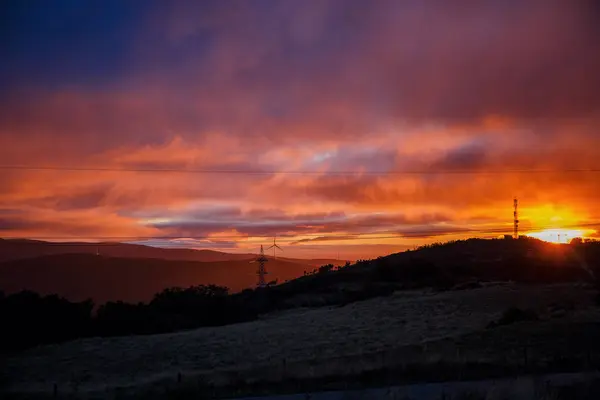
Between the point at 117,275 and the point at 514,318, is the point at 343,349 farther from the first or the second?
the point at 117,275

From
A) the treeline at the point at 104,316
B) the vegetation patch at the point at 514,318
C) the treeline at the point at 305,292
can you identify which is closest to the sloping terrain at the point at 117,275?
the treeline at the point at 305,292

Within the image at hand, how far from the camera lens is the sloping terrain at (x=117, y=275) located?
132 m

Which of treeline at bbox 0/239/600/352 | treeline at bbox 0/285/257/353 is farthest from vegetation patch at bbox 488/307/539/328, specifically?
treeline at bbox 0/285/257/353

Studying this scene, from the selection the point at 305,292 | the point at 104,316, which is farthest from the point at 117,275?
the point at 104,316

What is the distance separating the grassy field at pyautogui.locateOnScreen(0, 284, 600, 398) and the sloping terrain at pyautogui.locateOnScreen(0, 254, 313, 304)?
73277mm

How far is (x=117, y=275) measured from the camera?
509 feet

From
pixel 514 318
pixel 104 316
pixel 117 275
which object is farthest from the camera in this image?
pixel 117 275

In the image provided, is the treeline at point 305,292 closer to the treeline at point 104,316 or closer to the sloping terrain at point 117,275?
the treeline at point 104,316

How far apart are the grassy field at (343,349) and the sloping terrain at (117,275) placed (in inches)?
2885

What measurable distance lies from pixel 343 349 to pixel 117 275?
5082 inches

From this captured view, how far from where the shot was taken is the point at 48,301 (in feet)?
158

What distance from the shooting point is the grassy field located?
22.8m

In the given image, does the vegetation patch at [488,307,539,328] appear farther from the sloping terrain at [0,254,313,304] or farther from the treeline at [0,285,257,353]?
the sloping terrain at [0,254,313,304]

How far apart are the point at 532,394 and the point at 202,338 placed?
30.6m
